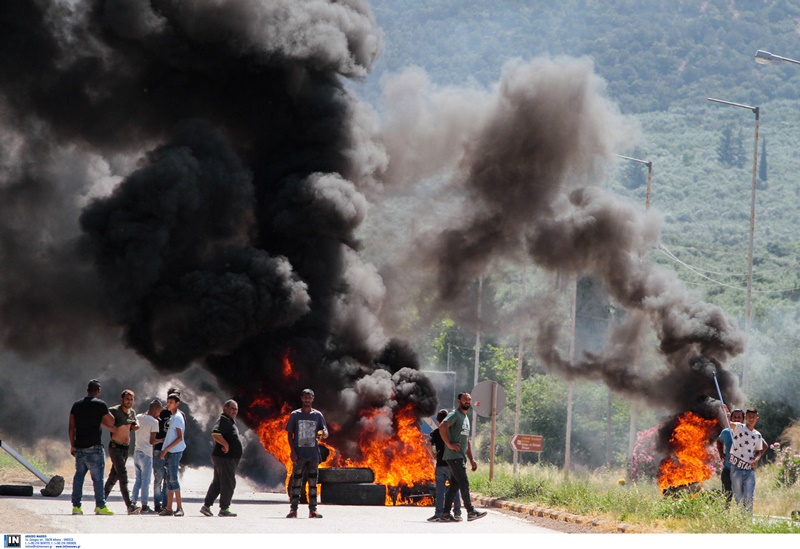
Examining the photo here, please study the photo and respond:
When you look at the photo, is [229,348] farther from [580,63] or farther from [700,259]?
[700,259]

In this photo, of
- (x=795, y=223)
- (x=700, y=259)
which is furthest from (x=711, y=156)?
(x=700, y=259)

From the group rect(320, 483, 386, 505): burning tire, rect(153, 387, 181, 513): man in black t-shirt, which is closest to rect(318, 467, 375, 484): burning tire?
rect(320, 483, 386, 505): burning tire

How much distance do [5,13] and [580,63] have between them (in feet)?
51.2

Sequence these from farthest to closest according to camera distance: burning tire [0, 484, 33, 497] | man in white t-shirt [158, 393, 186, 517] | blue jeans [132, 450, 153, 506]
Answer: burning tire [0, 484, 33, 497], blue jeans [132, 450, 153, 506], man in white t-shirt [158, 393, 186, 517]

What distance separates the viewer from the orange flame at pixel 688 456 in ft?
79.8

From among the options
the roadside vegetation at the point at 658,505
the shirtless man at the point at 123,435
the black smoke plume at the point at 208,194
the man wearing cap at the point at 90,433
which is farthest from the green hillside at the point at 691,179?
the man wearing cap at the point at 90,433

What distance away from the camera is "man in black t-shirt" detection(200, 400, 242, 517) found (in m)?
18.2

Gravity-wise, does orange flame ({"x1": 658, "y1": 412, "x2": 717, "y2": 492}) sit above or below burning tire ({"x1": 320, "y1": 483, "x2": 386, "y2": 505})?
above

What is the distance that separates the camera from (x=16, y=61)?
103 ft

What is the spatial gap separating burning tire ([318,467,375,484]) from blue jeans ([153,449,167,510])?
550cm

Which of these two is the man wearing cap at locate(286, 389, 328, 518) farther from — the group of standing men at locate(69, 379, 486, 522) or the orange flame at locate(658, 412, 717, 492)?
the orange flame at locate(658, 412, 717, 492)

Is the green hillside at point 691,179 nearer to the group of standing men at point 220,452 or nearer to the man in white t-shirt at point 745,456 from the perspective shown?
the man in white t-shirt at point 745,456

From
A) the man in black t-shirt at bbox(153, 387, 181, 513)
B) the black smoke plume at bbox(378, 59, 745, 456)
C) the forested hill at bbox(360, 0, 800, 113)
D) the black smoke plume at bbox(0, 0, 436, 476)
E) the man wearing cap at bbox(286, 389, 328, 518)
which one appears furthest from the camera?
the forested hill at bbox(360, 0, 800, 113)

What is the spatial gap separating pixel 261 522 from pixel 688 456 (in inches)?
409
